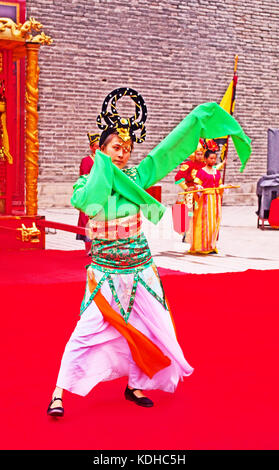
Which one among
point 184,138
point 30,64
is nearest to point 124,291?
point 184,138

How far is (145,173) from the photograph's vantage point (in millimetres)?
2914

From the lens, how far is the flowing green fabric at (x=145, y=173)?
275cm

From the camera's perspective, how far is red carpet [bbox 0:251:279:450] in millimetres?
2500

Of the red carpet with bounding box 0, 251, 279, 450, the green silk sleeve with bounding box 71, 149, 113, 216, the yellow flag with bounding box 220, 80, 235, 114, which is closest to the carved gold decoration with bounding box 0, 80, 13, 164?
the red carpet with bounding box 0, 251, 279, 450

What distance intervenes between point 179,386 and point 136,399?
339 millimetres

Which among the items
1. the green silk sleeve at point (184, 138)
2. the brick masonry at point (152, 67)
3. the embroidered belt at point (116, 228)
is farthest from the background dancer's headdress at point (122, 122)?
the brick masonry at point (152, 67)

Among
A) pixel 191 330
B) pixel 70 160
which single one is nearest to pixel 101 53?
pixel 70 160

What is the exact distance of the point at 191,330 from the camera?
4.23 metres

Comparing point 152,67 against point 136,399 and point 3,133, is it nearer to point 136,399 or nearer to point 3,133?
point 3,133

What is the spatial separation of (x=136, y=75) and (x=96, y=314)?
12953 mm

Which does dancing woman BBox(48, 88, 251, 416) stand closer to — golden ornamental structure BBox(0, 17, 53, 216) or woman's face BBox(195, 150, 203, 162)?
golden ornamental structure BBox(0, 17, 53, 216)

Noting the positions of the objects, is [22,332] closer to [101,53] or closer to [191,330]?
[191,330]

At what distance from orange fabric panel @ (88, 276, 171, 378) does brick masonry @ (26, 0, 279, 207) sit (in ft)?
38.0

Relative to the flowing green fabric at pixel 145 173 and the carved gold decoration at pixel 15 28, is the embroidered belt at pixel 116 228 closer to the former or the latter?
the flowing green fabric at pixel 145 173
